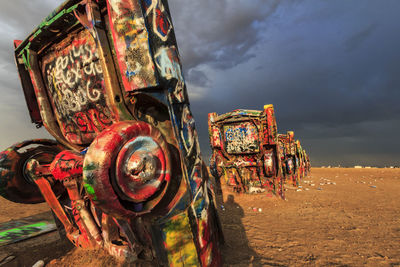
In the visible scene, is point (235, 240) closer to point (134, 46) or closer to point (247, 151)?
point (134, 46)

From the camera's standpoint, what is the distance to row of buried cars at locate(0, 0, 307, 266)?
4.90 ft

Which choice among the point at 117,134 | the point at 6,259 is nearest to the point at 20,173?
the point at 6,259

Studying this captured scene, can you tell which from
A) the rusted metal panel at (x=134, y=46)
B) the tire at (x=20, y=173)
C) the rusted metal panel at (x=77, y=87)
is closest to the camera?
the rusted metal panel at (x=134, y=46)

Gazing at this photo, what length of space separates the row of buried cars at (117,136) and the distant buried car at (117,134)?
1 cm

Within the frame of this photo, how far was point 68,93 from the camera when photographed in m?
2.53

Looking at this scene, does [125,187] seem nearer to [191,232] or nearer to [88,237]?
[191,232]

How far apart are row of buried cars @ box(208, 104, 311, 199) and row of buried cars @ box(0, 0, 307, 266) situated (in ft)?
14.1

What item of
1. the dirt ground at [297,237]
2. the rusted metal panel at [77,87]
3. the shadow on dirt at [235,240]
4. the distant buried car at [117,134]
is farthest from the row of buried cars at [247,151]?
the rusted metal panel at [77,87]

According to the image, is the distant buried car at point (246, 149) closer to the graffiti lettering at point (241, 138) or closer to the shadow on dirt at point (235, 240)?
the graffiti lettering at point (241, 138)

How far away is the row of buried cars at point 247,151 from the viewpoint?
22.2 feet

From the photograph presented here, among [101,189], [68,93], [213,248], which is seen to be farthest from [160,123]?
[213,248]

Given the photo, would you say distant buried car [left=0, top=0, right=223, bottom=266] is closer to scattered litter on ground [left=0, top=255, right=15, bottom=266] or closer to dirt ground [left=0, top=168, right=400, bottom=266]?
dirt ground [left=0, top=168, right=400, bottom=266]

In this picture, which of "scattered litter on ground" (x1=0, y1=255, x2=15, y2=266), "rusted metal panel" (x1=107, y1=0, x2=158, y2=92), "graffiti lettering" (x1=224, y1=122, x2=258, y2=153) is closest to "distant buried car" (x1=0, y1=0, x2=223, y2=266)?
"rusted metal panel" (x1=107, y1=0, x2=158, y2=92)

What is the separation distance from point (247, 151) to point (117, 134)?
6.09m
